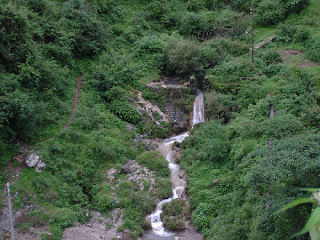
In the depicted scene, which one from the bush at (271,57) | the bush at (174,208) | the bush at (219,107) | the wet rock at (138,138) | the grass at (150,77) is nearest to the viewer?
the bush at (174,208)

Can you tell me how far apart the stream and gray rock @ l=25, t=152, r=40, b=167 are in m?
7.04

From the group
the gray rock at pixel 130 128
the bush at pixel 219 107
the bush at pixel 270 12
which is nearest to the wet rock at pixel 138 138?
the gray rock at pixel 130 128

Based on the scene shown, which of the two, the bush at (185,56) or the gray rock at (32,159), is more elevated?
the bush at (185,56)

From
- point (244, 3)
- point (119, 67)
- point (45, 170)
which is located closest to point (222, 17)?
point (244, 3)

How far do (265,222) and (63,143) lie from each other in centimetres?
1264

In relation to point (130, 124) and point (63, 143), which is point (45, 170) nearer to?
point (63, 143)

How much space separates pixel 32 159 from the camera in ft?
53.1

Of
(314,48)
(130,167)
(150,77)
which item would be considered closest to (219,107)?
(150,77)

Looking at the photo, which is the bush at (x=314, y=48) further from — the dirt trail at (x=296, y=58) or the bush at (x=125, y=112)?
the bush at (x=125, y=112)

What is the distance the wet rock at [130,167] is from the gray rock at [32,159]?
5168mm

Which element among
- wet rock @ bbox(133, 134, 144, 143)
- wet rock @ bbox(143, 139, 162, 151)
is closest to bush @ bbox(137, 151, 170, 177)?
wet rock @ bbox(143, 139, 162, 151)

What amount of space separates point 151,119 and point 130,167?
519cm

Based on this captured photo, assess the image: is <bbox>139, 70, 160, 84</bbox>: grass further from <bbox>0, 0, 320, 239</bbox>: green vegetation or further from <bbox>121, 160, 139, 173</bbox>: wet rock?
<bbox>121, 160, 139, 173</bbox>: wet rock

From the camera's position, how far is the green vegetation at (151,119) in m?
13.1
